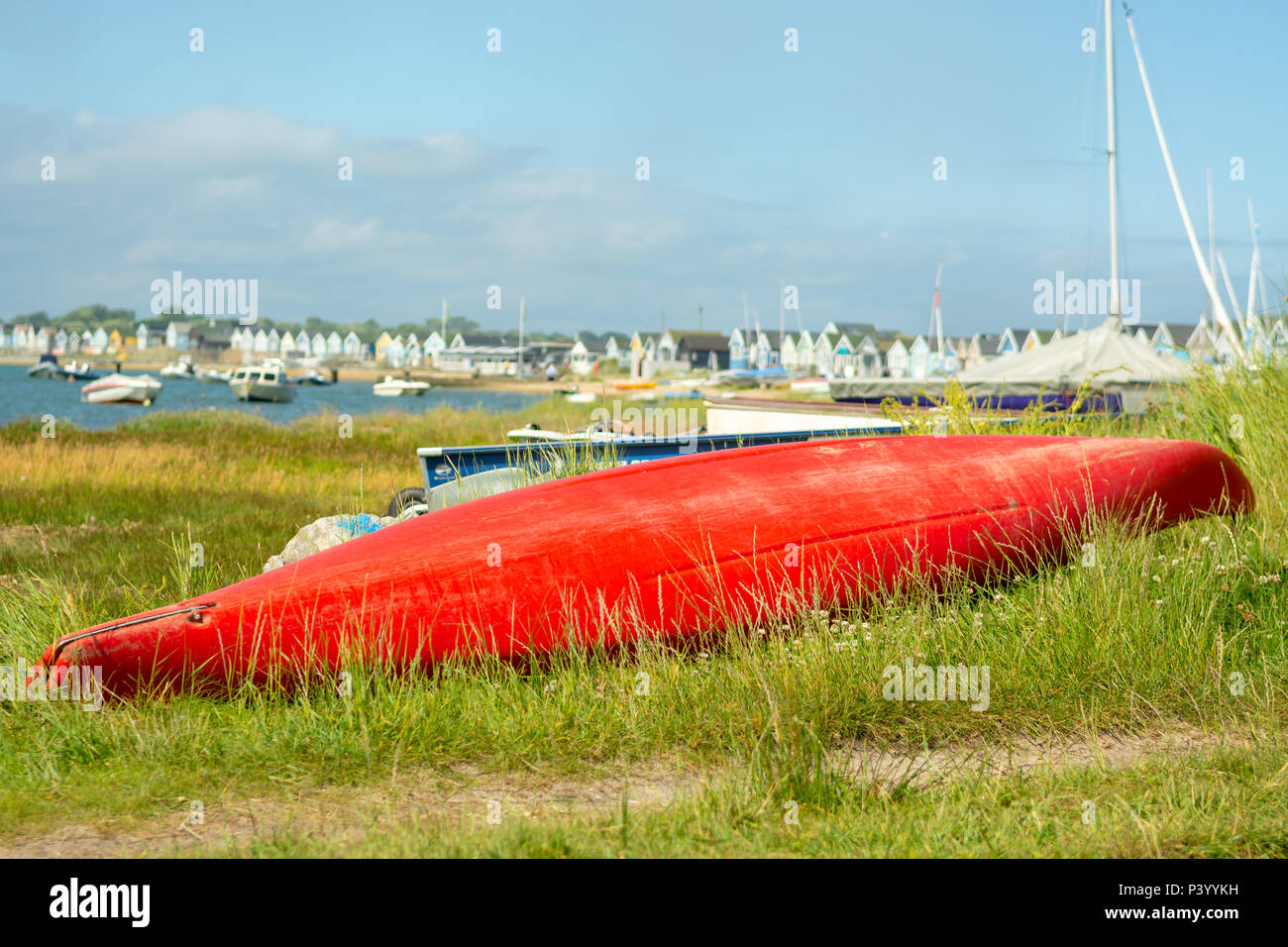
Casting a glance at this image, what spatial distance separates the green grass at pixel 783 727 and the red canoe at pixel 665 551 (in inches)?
7.3

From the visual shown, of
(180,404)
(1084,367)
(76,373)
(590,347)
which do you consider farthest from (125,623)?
(590,347)

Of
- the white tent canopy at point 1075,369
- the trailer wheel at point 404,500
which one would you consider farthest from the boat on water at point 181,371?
the trailer wheel at point 404,500

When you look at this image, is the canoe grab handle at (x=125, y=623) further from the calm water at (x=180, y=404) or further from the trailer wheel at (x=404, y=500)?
the calm water at (x=180, y=404)

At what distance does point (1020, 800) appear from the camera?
3.40 meters

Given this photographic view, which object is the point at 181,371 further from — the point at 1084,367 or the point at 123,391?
the point at 1084,367

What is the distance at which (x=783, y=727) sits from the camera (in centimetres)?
366

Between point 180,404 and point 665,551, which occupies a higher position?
point 180,404

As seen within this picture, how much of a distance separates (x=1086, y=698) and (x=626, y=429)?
993cm

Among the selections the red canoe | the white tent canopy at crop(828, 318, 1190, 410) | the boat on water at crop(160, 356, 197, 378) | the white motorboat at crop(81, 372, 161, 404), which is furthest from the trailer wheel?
the boat on water at crop(160, 356, 197, 378)

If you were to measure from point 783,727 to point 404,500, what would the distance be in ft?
21.5

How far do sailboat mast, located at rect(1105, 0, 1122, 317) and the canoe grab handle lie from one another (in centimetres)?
1586

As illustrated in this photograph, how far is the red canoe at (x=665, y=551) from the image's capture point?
4508 millimetres

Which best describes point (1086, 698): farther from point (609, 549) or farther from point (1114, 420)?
point (1114, 420)
